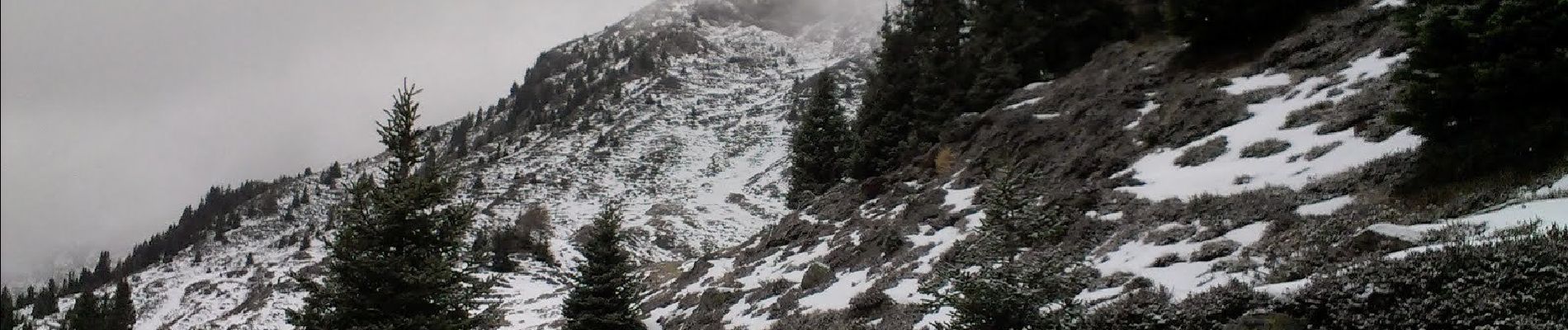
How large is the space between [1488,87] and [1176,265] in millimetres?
3461

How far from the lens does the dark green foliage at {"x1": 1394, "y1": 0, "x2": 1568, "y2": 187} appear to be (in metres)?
7.57

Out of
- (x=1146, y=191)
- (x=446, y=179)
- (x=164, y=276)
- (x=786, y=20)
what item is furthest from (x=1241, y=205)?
(x=786, y=20)

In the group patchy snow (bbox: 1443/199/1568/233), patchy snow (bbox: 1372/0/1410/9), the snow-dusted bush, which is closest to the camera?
patchy snow (bbox: 1443/199/1568/233)

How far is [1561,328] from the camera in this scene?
4715mm

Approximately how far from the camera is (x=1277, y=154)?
12.1 meters

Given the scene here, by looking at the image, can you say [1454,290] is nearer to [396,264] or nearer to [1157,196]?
[1157,196]

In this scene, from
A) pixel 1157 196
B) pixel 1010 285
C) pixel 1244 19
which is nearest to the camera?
pixel 1010 285

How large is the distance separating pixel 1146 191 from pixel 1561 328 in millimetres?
8347

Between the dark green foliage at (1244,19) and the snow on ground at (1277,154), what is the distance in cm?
272

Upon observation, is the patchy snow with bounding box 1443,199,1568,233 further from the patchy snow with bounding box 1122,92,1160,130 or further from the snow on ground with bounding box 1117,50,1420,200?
the patchy snow with bounding box 1122,92,1160,130

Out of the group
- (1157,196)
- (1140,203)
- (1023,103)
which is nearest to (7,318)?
(1023,103)

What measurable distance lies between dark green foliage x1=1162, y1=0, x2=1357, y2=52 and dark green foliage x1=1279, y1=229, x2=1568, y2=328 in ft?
45.7

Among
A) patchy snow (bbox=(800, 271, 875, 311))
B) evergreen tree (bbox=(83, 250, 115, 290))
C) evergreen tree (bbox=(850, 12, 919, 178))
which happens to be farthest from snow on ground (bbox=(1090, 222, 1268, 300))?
evergreen tree (bbox=(83, 250, 115, 290))

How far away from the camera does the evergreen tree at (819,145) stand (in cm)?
3064
